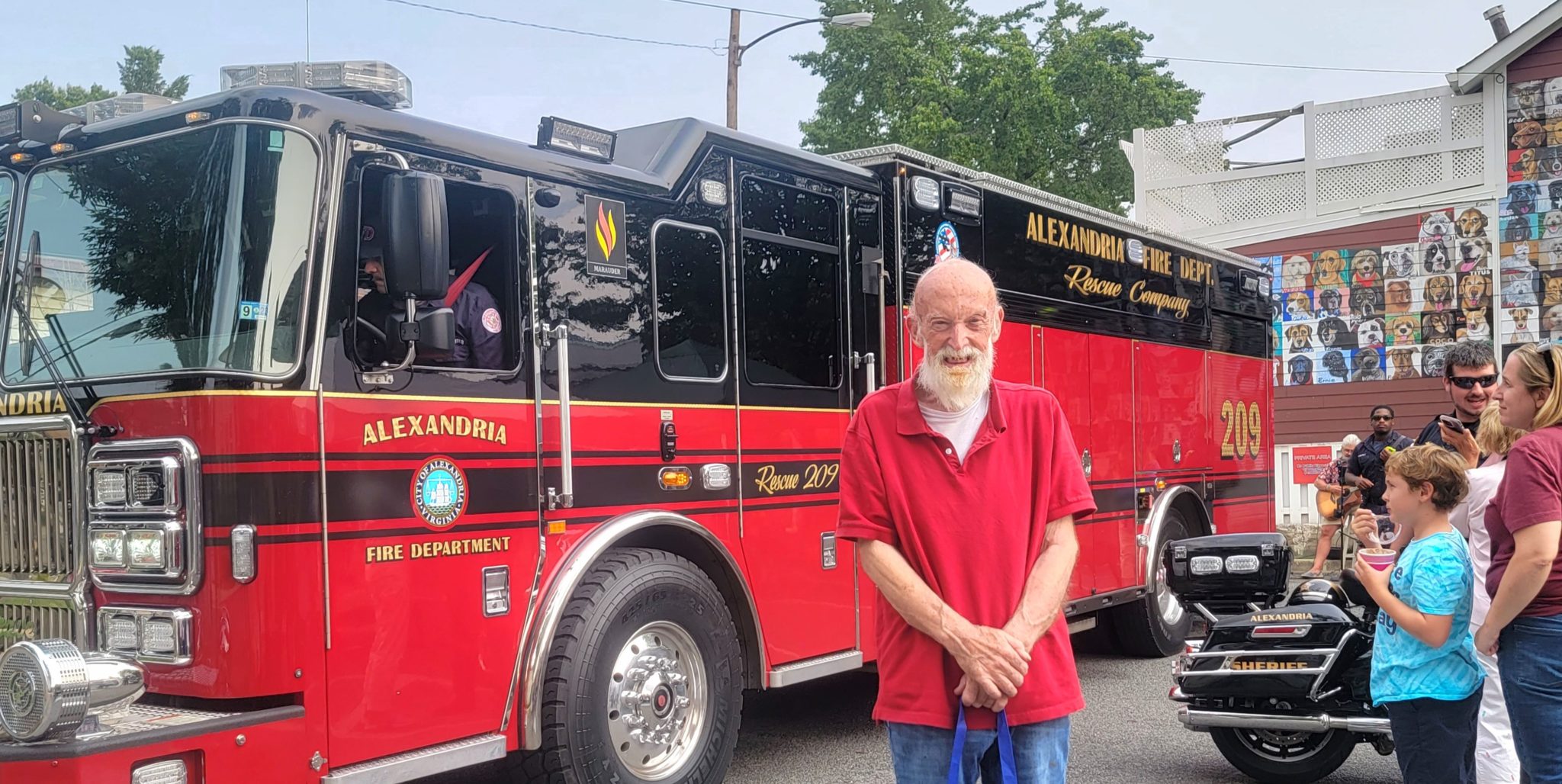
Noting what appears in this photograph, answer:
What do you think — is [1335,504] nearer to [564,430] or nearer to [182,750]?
[564,430]

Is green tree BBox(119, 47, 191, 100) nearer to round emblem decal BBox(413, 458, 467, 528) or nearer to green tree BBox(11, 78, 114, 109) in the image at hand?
green tree BBox(11, 78, 114, 109)

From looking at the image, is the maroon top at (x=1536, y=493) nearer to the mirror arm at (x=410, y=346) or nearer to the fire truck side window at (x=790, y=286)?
the fire truck side window at (x=790, y=286)

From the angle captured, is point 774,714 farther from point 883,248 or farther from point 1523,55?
point 1523,55

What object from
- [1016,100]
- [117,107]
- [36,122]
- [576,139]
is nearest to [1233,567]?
[576,139]

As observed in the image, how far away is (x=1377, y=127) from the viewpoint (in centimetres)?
1967

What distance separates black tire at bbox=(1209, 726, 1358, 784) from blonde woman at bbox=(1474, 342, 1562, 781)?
184cm

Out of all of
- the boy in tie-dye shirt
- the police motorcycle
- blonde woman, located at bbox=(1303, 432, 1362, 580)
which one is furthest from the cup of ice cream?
blonde woman, located at bbox=(1303, 432, 1362, 580)

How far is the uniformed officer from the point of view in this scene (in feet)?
15.1

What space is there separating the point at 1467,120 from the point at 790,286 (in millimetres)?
16311

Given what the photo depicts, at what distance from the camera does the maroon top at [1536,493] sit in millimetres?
3918

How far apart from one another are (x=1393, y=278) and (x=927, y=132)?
35.2ft

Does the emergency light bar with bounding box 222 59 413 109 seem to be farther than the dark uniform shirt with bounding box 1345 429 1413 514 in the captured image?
No

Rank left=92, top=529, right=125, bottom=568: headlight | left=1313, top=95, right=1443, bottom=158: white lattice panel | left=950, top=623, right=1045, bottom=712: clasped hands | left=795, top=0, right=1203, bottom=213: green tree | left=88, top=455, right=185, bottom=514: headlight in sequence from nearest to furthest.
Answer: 1. left=950, top=623, right=1045, bottom=712: clasped hands
2. left=88, top=455, right=185, bottom=514: headlight
3. left=92, top=529, right=125, bottom=568: headlight
4. left=1313, top=95, right=1443, bottom=158: white lattice panel
5. left=795, top=0, right=1203, bottom=213: green tree

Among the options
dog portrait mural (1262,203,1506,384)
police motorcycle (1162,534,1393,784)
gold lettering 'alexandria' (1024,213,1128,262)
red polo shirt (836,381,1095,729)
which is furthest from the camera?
dog portrait mural (1262,203,1506,384)
